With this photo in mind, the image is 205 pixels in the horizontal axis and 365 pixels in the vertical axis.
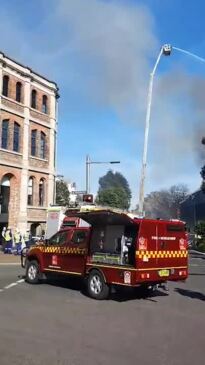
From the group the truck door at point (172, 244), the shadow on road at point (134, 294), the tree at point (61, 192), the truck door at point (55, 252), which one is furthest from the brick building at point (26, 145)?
the tree at point (61, 192)

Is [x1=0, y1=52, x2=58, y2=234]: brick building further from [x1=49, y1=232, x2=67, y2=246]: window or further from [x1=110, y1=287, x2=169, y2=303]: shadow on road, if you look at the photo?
[x1=110, y1=287, x2=169, y2=303]: shadow on road

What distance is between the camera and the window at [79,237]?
1534 centimetres

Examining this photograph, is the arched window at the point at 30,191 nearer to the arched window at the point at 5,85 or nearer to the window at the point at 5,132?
the window at the point at 5,132

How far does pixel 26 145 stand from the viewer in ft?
131

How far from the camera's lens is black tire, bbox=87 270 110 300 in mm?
13664

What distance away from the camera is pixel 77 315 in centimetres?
1083

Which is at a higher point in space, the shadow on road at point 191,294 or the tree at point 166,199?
the tree at point 166,199

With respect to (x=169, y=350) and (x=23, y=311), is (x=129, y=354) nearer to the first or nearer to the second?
(x=169, y=350)

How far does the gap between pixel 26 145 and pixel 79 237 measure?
25234mm

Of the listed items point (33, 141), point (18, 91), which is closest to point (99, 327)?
point (18, 91)

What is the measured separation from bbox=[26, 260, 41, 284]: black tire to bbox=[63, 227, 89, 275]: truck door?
139 cm

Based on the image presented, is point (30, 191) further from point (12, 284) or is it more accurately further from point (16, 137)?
point (12, 284)

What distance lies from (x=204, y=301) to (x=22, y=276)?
288 inches

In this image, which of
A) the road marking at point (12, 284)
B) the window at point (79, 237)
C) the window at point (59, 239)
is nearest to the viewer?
the road marking at point (12, 284)
